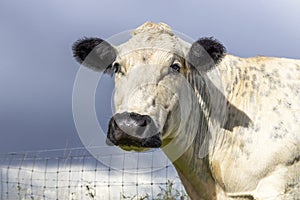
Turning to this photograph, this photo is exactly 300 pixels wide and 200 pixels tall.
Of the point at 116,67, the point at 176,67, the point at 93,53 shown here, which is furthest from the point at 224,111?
the point at 93,53

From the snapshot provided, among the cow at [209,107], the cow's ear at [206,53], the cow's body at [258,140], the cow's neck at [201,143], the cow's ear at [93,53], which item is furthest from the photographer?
the cow's ear at [93,53]

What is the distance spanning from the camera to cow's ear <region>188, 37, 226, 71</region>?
299 inches

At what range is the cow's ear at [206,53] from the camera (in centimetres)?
759

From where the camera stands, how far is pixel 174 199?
34.0 ft

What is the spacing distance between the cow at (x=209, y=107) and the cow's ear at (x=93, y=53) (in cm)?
1

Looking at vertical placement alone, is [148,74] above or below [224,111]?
above

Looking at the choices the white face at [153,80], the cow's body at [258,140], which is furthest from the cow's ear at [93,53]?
the cow's body at [258,140]

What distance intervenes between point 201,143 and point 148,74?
4.10 feet

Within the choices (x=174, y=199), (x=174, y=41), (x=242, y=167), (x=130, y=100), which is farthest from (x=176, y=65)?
(x=174, y=199)

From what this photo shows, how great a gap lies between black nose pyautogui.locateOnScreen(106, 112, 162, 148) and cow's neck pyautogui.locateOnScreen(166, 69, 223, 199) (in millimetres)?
1152

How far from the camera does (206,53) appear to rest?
7.63 metres

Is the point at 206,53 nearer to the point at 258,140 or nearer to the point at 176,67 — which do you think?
the point at 176,67

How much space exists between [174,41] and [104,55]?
2.93 feet

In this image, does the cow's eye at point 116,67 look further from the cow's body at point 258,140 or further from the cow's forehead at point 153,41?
the cow's body at point 258,140
